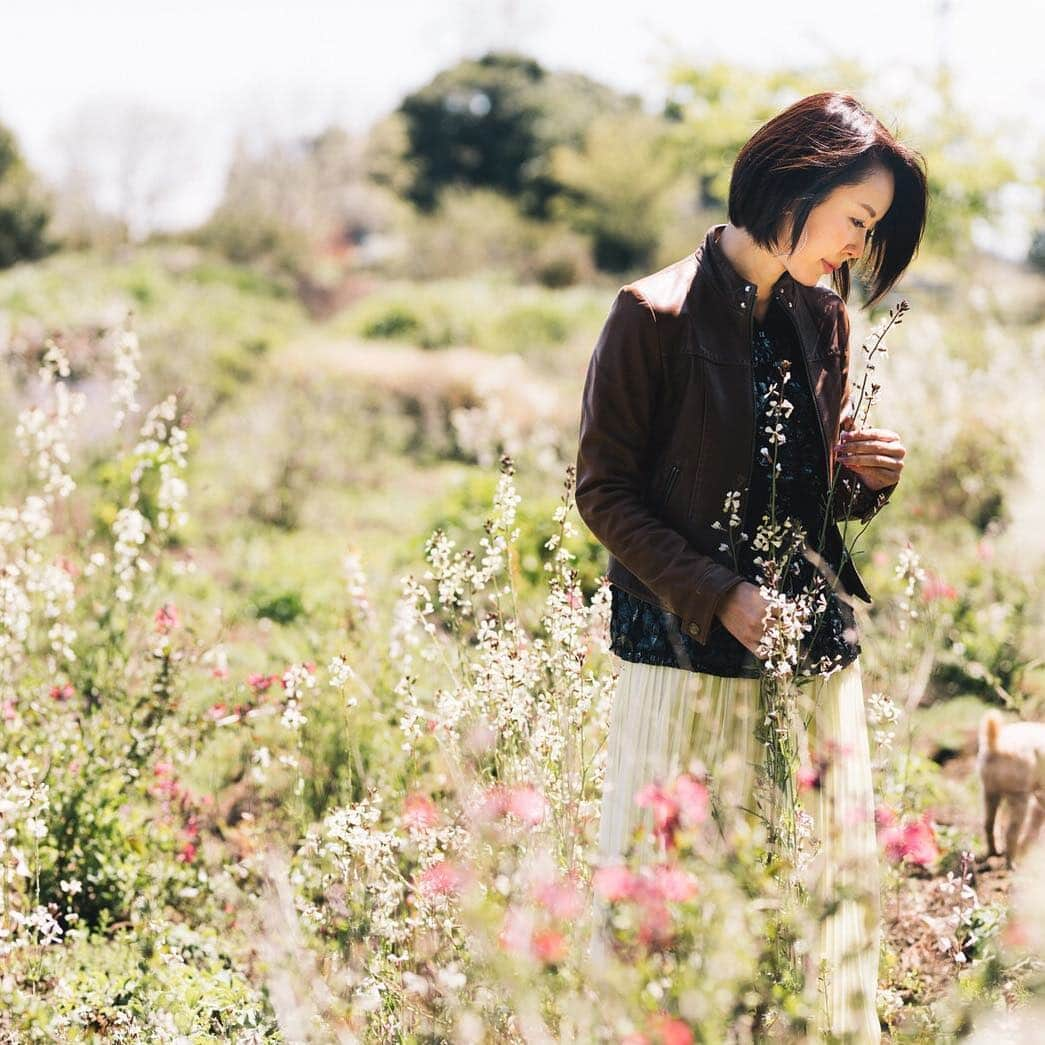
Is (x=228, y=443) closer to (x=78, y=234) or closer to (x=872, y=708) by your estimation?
(x=872, y=708)

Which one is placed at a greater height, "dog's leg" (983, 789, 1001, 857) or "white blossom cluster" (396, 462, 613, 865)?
"white blossom cluster" (396, 462, 613, 865)

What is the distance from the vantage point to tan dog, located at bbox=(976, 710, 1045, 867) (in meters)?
3.35

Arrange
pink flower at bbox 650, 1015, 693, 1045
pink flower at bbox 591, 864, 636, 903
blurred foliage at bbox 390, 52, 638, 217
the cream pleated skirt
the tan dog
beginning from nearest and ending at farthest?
1. pink flower at bbox 650, 1015, 693, 1045
2. pink flower at bbox 591, 864, 636, 903
3. the cream pleated skirt
4. the tan dog
5. blurred foliage at bbox 390, 52, 638, 217

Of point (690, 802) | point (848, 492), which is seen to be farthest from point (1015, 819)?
point (690, 802)

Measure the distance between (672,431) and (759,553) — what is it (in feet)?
1.08

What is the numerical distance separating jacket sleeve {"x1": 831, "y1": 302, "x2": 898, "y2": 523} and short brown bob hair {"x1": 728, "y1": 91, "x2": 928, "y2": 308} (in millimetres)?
272

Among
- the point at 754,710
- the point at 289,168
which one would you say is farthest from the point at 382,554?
the point at 289,168

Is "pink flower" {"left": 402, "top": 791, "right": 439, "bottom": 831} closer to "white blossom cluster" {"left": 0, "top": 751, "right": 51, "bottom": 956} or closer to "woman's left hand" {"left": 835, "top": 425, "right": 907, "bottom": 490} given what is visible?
"white blossom cluster" {"left": 0, "top": 751, "right": 51, "bottom": 956}

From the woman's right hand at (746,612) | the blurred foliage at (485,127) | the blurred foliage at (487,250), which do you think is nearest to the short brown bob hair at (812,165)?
the woman's right hand at (746,612)

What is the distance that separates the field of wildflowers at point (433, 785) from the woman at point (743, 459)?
13cm

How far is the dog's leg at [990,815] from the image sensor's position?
3.46m

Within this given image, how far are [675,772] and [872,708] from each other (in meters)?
0.66

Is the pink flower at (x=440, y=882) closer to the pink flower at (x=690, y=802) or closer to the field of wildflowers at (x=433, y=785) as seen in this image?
the field of wildflowers at (x=433, y=785)

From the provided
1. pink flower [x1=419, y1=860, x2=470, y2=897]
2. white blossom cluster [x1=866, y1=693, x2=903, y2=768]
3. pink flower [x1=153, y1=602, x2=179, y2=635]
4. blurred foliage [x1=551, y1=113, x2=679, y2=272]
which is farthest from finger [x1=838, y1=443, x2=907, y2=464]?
blurred foliage [x1=551, y1=113, x2=679, y2=272]
